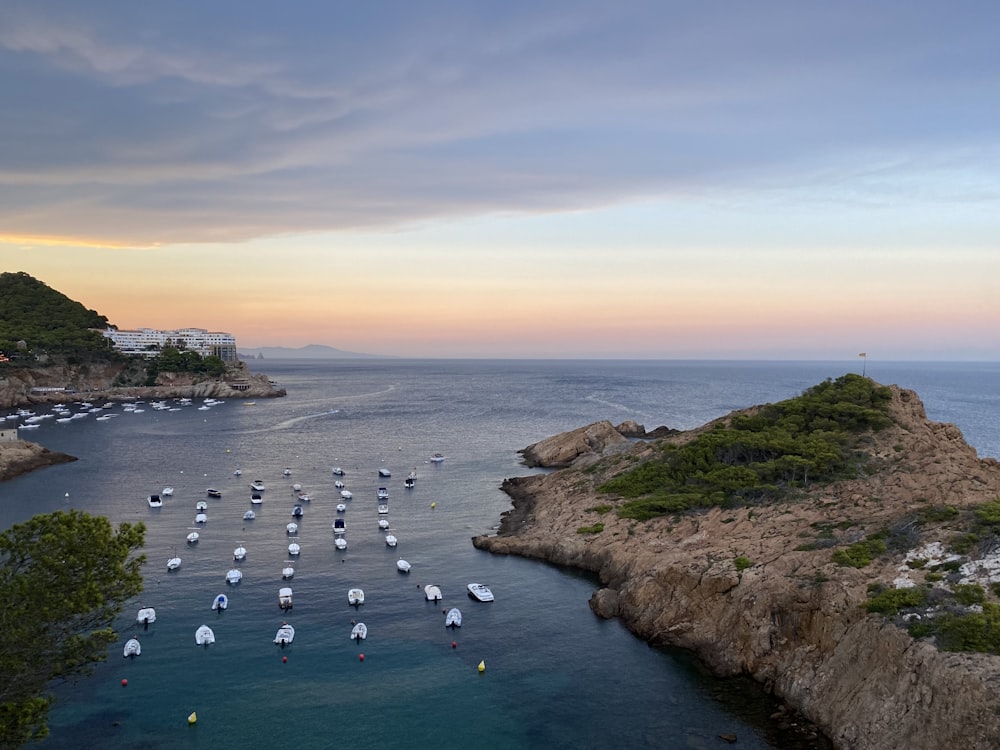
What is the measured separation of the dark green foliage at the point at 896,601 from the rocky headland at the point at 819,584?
658mm

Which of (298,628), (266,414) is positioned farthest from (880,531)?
(266,414)

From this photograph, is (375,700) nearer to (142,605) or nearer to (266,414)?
(142,605)

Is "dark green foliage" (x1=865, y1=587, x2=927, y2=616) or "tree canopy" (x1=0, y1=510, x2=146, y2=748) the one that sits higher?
"tree canopy" (x1=0, y1=510, x2=146, y2=748)

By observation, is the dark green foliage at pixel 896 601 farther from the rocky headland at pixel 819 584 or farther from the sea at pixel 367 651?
the sea at pixel 367 651

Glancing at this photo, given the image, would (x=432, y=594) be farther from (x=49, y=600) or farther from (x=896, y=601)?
(x=896, y=601)

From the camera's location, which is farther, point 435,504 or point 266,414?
point 266,414

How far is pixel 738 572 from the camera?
45.5m

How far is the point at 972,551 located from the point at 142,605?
186ft

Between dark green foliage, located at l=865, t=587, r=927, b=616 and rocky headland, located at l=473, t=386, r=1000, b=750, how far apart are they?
0.66 m

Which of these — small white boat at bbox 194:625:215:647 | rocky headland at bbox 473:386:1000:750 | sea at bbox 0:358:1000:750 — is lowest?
sea at bbox 0:358:1000:750

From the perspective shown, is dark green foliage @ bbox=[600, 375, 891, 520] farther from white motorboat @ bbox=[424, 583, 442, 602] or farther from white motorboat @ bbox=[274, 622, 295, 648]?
white motorboat @ bbox=[274, 622, 295, 648]

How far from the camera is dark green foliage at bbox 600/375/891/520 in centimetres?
5997

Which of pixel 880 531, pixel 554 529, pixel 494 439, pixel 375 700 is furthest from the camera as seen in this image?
pixel 494 439

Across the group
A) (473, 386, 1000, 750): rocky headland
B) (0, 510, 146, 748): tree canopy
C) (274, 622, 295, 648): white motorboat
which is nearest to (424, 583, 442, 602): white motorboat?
(274, 622, 295, 648): white motorboat
